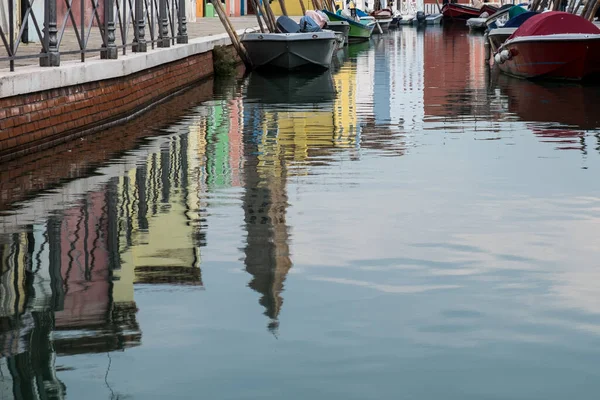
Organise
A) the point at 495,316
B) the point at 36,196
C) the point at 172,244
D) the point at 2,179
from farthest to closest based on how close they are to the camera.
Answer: the point at 2,179
the point at 36,196
the point at 172,244
the point at 495,316

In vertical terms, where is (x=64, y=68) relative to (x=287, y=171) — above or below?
above

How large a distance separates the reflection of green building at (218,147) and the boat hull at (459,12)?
72.1 meters

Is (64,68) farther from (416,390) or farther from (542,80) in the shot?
(542,80)

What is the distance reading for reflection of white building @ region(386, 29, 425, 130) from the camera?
58.3ft

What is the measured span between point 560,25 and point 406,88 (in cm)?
307

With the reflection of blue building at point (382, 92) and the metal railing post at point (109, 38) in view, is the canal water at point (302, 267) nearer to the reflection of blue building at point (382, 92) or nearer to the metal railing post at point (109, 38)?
the metal railing post at point (109, 38)

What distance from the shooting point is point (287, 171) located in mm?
11750

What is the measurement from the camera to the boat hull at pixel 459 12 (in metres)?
90.1

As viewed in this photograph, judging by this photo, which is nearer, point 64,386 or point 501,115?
point 64,386

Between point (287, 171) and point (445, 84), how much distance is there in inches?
588

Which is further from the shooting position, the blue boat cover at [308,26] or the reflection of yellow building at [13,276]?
the blue boat cover at [308,26]

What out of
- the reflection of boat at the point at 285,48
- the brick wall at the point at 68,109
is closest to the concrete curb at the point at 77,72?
the brick wall at the point at 68,109

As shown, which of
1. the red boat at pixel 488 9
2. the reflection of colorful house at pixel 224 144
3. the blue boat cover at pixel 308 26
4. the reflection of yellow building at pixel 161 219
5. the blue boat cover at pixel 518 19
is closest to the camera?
the reflection of yellow building at pixel 161 219

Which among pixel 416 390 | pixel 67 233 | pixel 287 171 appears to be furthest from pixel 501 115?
pixel 416 390
